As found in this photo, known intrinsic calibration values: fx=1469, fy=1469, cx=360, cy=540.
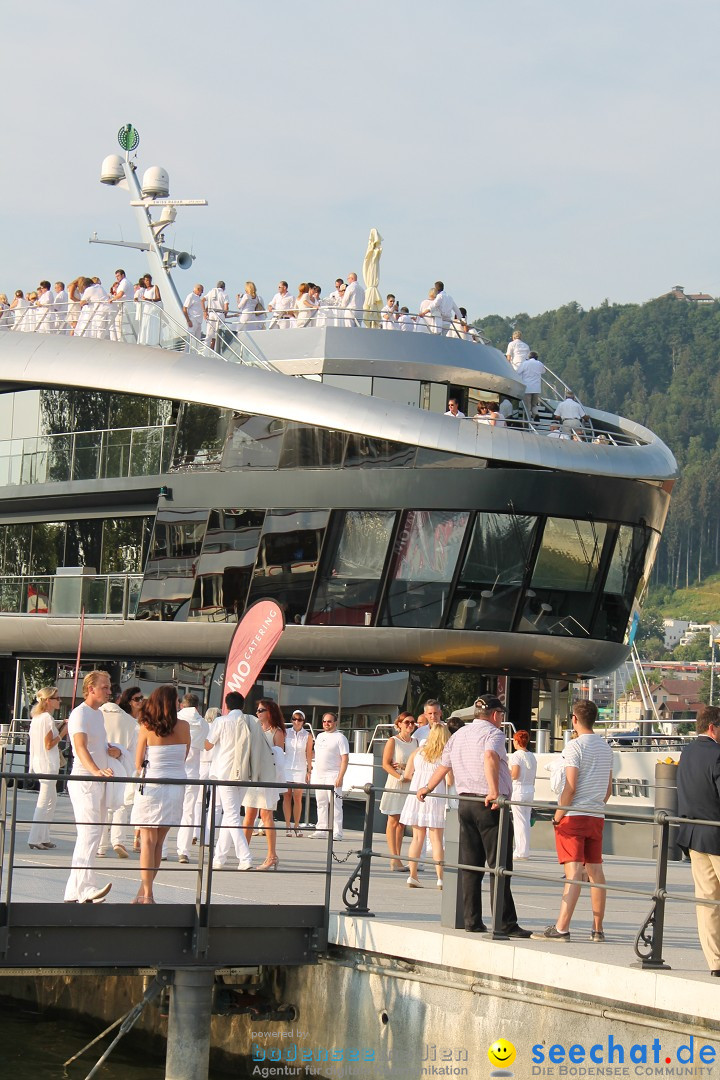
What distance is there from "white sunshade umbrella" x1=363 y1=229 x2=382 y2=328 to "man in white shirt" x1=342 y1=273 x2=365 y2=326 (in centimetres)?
59

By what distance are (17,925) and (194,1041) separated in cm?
150

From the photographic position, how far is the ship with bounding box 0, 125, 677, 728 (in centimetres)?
2536

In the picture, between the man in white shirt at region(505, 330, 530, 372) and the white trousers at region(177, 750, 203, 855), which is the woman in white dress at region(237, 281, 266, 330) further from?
the white trousers at region(177, 750, 203, 855)

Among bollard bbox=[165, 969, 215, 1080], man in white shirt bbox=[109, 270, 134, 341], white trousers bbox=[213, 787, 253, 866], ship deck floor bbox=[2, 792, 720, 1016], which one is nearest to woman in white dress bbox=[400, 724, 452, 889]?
ship deck floor bbox=[2, 792, 720, 1016]

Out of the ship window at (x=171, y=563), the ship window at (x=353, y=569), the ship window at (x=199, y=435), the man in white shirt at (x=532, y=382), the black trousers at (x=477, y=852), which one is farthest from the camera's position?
the man in white shirt at (x=532, y=382)

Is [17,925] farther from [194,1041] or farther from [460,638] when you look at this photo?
[460,638]

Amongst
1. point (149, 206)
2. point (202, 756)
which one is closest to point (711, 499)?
point (149, 206)

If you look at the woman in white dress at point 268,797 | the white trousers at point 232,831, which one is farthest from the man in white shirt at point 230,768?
the woman in white dress at point 268,797

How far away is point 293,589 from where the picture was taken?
26094 millimetres

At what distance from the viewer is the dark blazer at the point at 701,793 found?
907 cm

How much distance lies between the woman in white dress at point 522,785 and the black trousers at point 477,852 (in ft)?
18.1

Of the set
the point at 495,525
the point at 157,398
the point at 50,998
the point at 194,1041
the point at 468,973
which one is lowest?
the point at 50,998

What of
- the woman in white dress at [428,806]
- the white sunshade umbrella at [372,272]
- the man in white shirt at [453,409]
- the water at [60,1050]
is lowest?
the water at [60,1050]

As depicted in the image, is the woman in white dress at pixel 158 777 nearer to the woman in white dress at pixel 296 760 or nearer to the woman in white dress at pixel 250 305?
the woman in white dress at pixel 296 760
